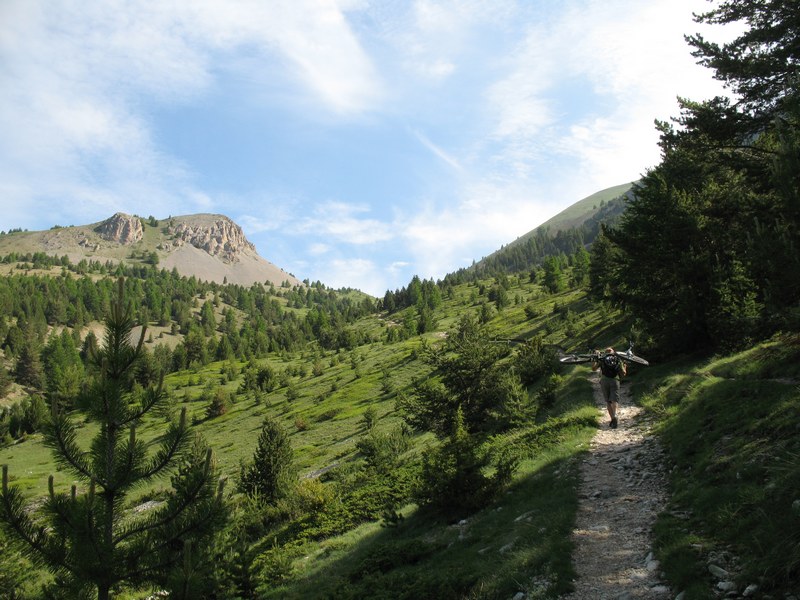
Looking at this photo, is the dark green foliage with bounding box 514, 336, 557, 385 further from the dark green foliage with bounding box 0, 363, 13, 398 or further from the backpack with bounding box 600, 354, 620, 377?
the dark green foliage with bounding box 0, 363, 13, 398

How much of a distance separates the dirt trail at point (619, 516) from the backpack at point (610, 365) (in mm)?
2068

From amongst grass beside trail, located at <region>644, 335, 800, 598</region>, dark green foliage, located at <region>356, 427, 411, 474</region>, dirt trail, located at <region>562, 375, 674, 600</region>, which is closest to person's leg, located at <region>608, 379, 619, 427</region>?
dirt trail, located at <region>562, 375, 674, 600</region>

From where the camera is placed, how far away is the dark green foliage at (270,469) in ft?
88.1

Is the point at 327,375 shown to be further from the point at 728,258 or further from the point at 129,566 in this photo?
the point at 129,566

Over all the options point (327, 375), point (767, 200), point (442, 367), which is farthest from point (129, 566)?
point (327, 375)

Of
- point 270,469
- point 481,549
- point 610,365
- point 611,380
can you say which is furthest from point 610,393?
point 270,469

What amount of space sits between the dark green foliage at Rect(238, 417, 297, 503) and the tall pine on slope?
815 inches

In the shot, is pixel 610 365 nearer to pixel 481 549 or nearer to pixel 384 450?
pixel 481 549

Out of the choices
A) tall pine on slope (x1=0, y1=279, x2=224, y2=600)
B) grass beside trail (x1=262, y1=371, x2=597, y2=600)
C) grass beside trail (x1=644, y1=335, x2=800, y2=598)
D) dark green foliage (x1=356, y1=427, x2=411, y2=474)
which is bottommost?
dark green foliage (x1=356, y1=427, x2=411, y2=474)

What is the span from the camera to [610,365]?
18.0 metres

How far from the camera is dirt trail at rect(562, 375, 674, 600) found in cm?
752

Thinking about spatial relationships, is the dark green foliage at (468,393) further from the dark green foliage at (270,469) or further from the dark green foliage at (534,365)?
the dark green foliage at (270,469)

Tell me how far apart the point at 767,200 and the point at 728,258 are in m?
9.32

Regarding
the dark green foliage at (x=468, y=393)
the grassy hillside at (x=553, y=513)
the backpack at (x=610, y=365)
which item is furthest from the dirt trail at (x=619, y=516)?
the dark green foliage at (x=468, y=393)
